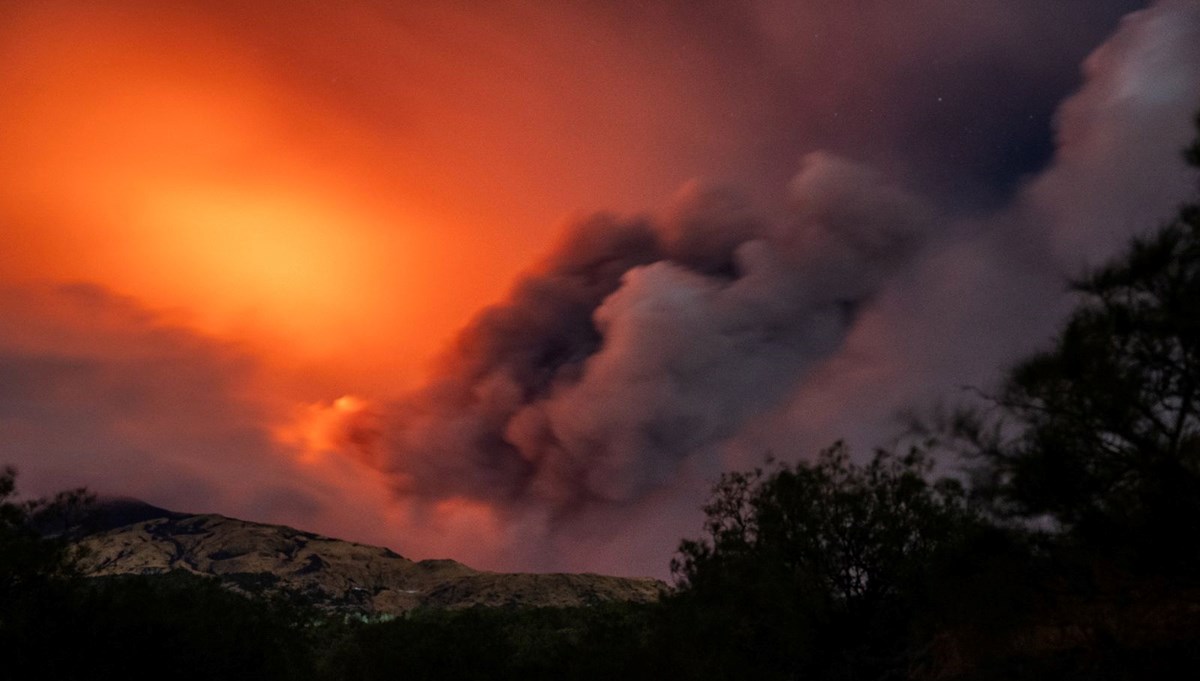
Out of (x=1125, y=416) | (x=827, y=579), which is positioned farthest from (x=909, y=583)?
(x=1125, y=416)

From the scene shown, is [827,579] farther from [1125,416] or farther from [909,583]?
[1125,416]

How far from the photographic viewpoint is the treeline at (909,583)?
694 inches

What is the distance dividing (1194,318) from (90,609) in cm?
4198

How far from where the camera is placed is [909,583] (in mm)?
32281

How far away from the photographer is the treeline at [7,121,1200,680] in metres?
Result: 17.6

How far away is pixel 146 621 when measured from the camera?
35312mm

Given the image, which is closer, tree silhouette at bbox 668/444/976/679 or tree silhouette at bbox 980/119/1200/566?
tree silhouette at bbox 980/119/1200/566

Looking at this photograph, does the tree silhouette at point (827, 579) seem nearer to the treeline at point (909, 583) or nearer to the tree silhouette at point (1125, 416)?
the treeline at point (909, 583)

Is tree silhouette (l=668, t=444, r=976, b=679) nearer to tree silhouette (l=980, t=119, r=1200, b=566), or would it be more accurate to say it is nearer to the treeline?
the treeline

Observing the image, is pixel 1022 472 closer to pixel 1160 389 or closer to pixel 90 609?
pixel 1160 389

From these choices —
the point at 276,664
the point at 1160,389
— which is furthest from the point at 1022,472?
the point at 276,664

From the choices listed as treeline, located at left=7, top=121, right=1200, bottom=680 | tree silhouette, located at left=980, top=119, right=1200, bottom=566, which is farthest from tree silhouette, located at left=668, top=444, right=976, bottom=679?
tree silhouette, located at left=980, top=119, right=1200, bottom=566

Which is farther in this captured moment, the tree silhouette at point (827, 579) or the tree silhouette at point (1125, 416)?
the tree silhouette at point (827, 579)

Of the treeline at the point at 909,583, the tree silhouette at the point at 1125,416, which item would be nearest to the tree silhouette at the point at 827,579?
the treeline at the point at 909,583
